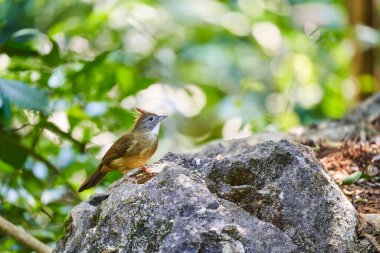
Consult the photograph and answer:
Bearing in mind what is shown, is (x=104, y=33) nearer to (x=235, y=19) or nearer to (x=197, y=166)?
(x=235, y=19)

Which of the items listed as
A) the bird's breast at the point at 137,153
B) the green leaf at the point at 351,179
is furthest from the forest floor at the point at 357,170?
the bird's breast at the point at 137,153

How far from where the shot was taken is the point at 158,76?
8.95 m

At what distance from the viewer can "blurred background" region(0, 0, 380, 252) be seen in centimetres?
490

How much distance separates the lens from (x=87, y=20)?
699cm

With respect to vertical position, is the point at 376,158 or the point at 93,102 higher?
the point at 93,102

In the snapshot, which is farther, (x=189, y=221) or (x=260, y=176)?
(x=260, y=176)

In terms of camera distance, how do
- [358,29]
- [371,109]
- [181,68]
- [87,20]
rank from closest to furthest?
[371,109], [87,20], [358,29], [181,68]

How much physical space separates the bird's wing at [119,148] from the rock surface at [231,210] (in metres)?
1.07

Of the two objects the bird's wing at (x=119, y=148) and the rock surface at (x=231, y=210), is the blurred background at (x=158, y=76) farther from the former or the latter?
the rock surface at (x=231, y=210)

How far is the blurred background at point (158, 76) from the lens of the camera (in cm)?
490

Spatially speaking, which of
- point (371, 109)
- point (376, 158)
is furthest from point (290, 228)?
point (371, 109)

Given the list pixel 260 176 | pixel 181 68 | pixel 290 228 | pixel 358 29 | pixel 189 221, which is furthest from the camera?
pixel 181 68

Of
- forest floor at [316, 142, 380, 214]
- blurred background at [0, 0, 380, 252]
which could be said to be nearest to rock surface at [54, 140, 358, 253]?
forest floor at [316, 142, 380, 214]

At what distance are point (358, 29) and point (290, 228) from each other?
5530mm
